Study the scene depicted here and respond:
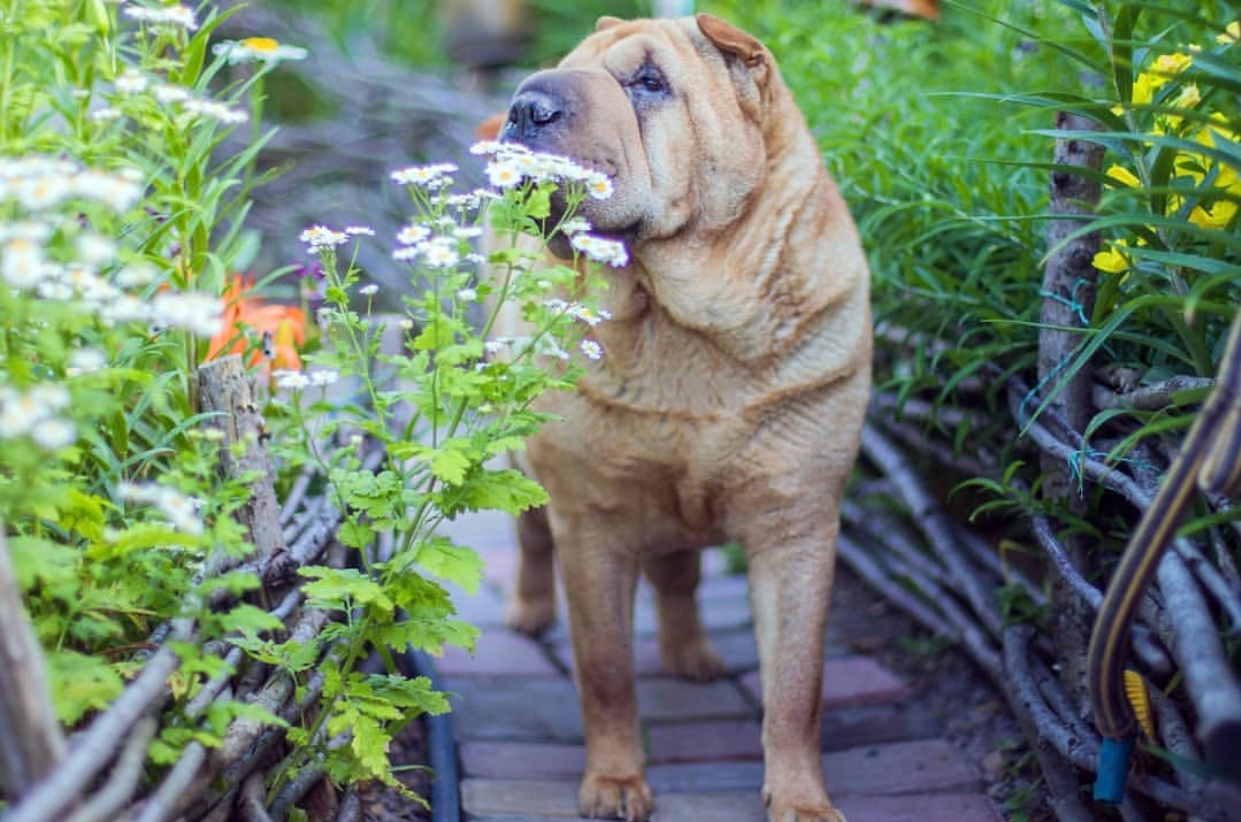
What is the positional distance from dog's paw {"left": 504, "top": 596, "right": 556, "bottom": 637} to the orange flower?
83cm

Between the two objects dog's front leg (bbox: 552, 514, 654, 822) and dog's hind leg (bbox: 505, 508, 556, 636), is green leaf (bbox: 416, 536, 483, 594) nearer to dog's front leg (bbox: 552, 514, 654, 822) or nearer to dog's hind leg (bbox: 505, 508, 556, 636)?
dog's front leg (bbox: 552, 514, 654, 822)

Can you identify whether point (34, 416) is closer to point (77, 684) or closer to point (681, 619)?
point (77, 684)

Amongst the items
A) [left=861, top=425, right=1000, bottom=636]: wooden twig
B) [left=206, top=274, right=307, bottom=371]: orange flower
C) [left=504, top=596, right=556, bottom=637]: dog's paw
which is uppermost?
[left=206, top=274, right=307, bottom=371]: orange flower

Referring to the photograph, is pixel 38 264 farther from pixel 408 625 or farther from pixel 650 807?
pixel 650 807

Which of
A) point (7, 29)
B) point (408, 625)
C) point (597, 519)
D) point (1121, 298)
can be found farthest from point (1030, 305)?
point (7, 29)

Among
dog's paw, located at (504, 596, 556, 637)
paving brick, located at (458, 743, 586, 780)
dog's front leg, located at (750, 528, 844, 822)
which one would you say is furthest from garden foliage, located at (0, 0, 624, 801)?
dog's paw, located at (504, 596, 556, 637)

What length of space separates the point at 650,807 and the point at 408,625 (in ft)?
2.08

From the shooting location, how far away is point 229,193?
3803 millimetres

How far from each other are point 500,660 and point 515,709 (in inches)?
11.0

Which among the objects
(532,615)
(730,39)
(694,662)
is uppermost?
(730,39)

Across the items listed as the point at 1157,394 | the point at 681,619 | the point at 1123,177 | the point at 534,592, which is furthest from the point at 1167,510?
the point at 534,592

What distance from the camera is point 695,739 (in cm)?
242

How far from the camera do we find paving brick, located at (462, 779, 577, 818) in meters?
2.05

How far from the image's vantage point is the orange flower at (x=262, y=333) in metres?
2.07
